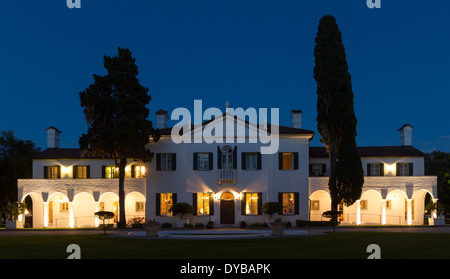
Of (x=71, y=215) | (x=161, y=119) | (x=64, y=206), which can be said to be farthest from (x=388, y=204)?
(x=64, y=206)

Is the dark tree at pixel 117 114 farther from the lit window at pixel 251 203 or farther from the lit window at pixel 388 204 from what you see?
the lit window at pixel 388 204

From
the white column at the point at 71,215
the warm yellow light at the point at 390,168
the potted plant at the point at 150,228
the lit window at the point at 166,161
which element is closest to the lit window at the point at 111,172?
the white column at the point at 71,215

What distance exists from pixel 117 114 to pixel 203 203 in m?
9.32

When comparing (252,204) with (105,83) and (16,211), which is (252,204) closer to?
(105,83)

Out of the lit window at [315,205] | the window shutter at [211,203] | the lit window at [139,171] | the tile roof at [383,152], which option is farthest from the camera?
the lit window at [315,205]

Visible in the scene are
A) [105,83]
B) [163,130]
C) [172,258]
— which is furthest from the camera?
[163,130]

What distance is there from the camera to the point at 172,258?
57.4 feet

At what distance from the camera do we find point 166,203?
37688 millimetres

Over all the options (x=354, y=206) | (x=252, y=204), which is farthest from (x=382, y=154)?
(x=252, y=204)

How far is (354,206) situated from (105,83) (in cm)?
2227

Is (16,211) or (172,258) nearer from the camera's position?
(172,258)

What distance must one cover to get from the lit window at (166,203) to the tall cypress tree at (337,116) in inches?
482

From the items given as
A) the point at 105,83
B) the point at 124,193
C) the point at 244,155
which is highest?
the point at 105,83

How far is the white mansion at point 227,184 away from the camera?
3706 cm
